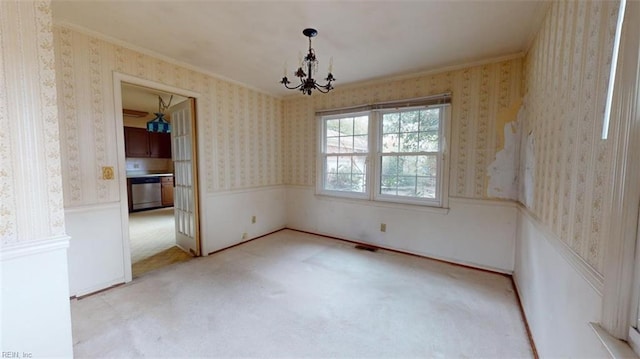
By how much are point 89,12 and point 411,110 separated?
10.8 ft

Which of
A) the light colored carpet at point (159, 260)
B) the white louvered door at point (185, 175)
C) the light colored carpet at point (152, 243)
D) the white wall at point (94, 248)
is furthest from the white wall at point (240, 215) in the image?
the white wall at point (94, 248)

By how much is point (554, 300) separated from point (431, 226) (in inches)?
73.8

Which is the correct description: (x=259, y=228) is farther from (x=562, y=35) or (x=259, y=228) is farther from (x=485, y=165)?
(x=562, y=35)

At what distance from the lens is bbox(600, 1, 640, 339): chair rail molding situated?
30.5 inches

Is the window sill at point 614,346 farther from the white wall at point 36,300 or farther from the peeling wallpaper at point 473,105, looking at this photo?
the white wall at point 36,300

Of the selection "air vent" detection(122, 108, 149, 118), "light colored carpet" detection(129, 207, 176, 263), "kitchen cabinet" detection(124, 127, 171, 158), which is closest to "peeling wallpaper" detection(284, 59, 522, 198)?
"light colored carpet" detection(129, 207, 176, 263)

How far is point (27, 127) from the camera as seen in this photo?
129cm

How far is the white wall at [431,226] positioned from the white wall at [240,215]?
0.54 m

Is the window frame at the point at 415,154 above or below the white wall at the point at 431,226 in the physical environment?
above

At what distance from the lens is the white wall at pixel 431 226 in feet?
9.40

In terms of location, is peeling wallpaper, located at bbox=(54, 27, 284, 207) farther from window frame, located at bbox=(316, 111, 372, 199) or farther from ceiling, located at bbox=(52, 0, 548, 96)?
window frame, located at bbox=(316, 111, 372, 199)

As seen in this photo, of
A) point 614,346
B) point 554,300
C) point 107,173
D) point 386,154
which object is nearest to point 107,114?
point 107,173

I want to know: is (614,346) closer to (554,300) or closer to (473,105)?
(554,300)

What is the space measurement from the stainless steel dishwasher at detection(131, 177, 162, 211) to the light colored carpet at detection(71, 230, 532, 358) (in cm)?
417
